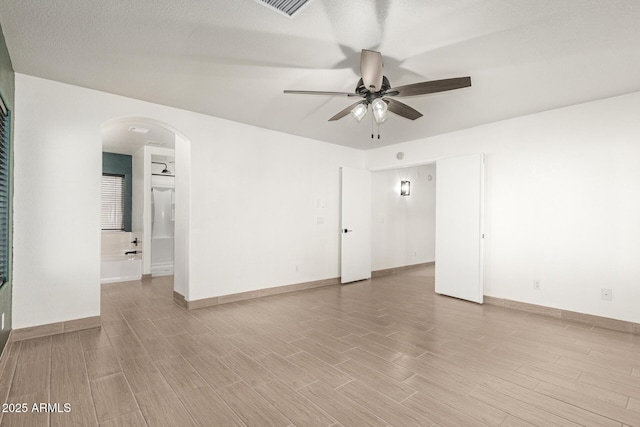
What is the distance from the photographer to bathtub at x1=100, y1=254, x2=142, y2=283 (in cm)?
602

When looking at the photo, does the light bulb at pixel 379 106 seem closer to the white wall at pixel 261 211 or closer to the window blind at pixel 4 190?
the white wall at pixel 261 211

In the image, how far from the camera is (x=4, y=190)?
8.98 ft

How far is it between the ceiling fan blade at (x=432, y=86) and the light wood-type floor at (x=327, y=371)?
2357 mm

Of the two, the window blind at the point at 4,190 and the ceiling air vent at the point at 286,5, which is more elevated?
the ceiling air vent at the point at 286,5

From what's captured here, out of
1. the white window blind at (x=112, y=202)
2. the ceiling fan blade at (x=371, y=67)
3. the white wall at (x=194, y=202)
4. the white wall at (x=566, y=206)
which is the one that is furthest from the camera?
the white window blind at (x=112, y=202)

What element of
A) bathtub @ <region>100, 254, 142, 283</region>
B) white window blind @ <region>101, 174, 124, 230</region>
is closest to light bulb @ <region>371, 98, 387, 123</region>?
bathtub @ <region>100, 254, 142, 283</region>

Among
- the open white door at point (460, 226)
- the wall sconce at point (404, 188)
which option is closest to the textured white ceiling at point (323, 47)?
the open white door at point (460, 226)

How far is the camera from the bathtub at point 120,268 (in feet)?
19.7

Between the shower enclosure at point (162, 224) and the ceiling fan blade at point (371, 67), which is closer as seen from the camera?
the ceiling fan blade at point (371, 67)

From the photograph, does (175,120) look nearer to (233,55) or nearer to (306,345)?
(233,55)

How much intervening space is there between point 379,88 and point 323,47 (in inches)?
23.6

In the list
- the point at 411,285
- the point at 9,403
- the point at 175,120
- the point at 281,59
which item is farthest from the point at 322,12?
the point at 411,285

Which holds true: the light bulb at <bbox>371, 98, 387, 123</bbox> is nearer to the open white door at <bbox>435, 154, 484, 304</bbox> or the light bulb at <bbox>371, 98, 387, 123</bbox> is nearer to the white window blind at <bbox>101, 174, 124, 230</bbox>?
the open white door at <bbox>435, 154, 484, 304</bbox>

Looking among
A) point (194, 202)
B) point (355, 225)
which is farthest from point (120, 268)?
point (355, 225)
